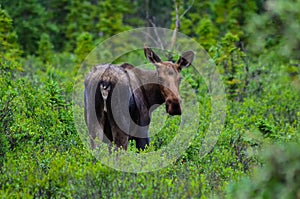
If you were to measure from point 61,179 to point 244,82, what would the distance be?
10916 millimetres

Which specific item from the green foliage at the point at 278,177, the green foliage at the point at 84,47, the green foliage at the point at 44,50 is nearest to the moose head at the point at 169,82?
the green foliage at the point at 278,177

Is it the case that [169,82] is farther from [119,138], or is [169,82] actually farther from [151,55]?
[119,138]

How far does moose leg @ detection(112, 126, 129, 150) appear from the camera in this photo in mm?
8789

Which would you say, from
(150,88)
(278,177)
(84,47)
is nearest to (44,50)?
(84,47)

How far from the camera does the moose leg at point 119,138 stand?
346 inches

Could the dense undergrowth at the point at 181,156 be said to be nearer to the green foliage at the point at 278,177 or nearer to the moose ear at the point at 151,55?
A: the green foliage at the point at 278,177

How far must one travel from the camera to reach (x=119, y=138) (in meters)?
8.82

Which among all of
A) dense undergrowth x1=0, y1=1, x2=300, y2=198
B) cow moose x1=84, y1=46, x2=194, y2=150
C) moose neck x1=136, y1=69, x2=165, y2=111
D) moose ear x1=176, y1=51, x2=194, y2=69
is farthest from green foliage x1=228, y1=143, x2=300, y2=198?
moose ear x1=176, y1=51, x2=194, y2=69

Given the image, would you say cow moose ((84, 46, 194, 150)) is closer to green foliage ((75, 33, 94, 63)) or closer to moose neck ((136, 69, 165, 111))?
moose neck ((136, 69, 165, 111))

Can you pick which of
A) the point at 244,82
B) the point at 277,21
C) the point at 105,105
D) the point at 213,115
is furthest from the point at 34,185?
the point at 244,82

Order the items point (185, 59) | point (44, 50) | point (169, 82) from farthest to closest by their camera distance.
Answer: point (44, 50)
point (185, 59)
point (169, 82)

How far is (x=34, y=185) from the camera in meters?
7.23

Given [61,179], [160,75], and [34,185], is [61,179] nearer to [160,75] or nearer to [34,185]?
[34,185]

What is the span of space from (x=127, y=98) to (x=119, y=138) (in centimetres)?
60
